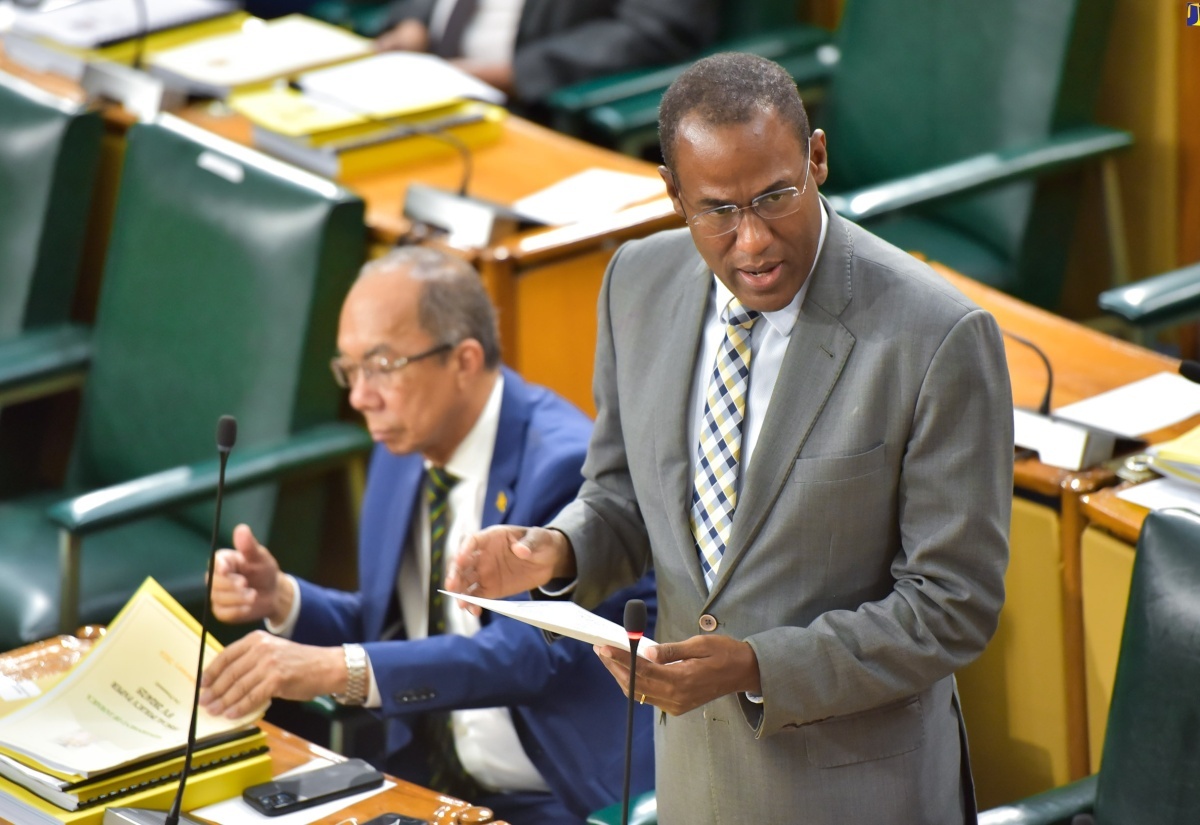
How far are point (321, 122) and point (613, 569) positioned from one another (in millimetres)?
1899

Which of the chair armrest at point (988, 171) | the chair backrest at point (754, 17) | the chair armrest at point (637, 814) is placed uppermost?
the chair backrest at point (754, 17)

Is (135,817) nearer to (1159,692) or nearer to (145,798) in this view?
(145,798)

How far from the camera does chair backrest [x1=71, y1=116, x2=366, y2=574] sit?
3.03m

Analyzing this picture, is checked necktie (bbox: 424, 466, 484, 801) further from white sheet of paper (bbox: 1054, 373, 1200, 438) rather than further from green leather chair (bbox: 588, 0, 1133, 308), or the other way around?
green leather chair (bbox: 588, 0, 1133, 308)

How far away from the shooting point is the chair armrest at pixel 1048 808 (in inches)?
73.9

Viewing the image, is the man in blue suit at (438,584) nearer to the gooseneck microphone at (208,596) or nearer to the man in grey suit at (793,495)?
the gooseneck microphone at (208,596)

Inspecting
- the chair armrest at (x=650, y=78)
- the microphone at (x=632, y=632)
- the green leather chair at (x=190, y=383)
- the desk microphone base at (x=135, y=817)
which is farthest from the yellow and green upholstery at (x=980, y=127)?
the microphone at (x=632, y=632)

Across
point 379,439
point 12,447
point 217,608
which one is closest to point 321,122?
point 12,447

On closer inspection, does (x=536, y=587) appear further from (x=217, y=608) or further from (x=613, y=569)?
Answer: (x=217, y=608)

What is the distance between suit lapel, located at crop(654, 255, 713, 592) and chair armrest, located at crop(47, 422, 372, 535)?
125 centimetres

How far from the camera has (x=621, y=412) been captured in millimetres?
1868

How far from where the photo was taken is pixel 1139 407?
2445mm

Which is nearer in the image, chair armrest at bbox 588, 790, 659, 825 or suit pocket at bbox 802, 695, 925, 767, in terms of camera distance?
suit pocket at bbox 802, 695, 925, 767

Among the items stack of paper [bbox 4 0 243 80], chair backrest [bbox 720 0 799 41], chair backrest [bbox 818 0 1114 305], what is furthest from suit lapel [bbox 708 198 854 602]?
chair backrest [bbox 720 0 799 41]
